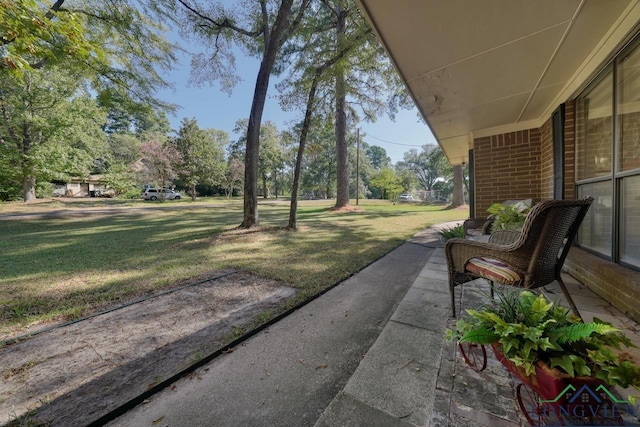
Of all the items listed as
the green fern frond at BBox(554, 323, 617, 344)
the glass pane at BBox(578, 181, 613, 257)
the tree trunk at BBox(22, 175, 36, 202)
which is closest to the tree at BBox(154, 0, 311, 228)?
the glass pane at BBox(578, 181, 613, 257)

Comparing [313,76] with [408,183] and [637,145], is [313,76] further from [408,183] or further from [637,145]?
[408,183]

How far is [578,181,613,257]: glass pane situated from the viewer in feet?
6.99

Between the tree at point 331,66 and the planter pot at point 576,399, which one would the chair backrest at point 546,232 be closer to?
the planter pot at point 576,399

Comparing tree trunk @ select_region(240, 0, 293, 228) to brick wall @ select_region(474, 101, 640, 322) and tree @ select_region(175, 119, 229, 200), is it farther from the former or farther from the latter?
tree @ select_region(175, 119, 229, 200)

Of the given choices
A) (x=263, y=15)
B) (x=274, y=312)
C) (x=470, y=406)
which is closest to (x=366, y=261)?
(x=274, y=312)

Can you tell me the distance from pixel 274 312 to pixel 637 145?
Result: 3159 mm

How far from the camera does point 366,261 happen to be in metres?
3.93

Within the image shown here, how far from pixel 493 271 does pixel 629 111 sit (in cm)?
169

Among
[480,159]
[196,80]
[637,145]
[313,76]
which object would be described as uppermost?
[196,80]

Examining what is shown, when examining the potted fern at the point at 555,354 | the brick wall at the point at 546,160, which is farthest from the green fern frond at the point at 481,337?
the brick wall at the point at 546,160

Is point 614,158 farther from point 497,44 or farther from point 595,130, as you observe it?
point 497,44

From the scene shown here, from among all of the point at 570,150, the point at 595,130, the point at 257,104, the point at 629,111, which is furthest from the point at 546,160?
the point at 257,104

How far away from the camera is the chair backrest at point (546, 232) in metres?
1.41

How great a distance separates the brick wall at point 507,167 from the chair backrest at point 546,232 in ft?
9.63
